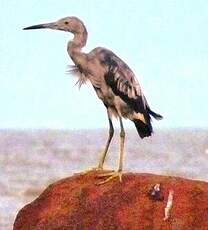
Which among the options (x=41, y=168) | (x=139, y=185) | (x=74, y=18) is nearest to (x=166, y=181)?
(x=139, y=185)

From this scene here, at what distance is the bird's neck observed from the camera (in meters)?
15.2

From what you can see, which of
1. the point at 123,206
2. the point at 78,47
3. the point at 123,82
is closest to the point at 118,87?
the point at 123,82

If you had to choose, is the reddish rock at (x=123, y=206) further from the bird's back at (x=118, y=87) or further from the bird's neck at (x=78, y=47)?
the bird's neck at (x=78, y=47)

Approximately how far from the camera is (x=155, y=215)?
1388 centimetres

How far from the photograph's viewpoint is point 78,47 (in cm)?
1526

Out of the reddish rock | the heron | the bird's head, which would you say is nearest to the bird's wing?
the heron

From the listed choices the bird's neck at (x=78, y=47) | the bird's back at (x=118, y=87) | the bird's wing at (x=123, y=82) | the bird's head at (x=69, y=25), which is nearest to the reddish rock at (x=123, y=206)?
the bird's back at (x=118, y=87)

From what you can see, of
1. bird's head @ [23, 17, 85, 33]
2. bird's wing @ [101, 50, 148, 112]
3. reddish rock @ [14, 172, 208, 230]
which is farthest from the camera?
bird's head @ [23, 17, 85, 33]

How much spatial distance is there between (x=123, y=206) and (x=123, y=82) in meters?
1.74

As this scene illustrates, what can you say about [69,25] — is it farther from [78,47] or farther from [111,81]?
[111,81]

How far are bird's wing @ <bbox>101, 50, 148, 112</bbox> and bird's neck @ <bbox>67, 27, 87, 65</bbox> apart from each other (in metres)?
0.37

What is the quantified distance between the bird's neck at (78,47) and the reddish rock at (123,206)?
164 centimetres

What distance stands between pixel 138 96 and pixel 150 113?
0.97 feet

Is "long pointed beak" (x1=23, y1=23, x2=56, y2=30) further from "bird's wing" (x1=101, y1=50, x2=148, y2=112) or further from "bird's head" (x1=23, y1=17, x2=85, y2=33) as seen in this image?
"bird's wing" (x1=101, y1=50, x2=148, y2=112)
